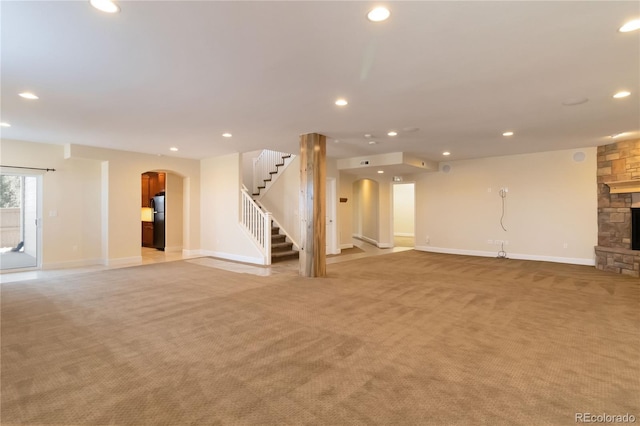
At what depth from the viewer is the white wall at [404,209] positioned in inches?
583

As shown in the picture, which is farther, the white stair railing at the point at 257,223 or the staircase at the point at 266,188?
the staircase at the point at 266,188

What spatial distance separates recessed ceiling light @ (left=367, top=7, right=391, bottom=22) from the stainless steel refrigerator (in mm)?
9437

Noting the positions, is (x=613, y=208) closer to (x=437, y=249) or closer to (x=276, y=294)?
(x=437, y=249)

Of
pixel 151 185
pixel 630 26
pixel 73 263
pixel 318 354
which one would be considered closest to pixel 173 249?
pixel 151 185

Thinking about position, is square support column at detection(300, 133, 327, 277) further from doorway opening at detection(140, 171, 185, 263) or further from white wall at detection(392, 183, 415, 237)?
white wall at detection(392, 183, 415, 237)

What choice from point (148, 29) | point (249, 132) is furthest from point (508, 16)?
point (249, 132)

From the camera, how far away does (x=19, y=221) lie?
7172 mm

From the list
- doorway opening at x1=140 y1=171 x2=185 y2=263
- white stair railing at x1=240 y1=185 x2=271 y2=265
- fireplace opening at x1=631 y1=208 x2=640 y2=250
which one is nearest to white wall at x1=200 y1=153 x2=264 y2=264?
white stair railing at x1=240 y1=185 x2=271 y2=265

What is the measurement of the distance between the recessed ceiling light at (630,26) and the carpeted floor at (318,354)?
274 cm

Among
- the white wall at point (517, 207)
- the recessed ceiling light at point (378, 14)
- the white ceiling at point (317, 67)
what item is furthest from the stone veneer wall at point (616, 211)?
the recessed ceiling light at point (378, 14)

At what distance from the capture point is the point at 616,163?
22.6 ft

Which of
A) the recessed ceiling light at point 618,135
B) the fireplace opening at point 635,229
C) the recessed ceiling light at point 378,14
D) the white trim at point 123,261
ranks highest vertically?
the recessed ceiling light at point 618,135

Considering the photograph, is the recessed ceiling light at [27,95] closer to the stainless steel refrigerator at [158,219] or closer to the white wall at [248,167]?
the stainless steel refrigerator at [158,219]

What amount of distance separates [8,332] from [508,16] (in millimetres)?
5510
